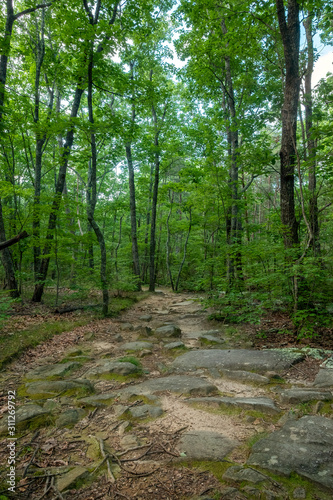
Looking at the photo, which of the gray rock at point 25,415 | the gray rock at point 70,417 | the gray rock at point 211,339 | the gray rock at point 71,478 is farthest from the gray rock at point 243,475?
the gray rock at point 211,339

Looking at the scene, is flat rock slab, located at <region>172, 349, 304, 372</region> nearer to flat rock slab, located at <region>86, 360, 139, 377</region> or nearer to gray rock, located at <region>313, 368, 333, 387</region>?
gray rock, located at <region>313, 368, 333, 387</region>

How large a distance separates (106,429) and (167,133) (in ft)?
50.4

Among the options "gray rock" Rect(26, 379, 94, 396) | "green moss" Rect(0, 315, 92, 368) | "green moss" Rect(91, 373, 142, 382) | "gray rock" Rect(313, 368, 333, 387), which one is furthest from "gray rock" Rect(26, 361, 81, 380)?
"gray rock" Rect(313, 368, 333, 387)

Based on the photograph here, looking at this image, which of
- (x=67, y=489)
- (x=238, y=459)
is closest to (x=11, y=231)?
(x=67, y=489)

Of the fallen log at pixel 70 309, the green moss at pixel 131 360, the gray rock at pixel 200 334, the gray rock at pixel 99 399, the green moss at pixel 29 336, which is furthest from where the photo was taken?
the fallen log at pixel 70 309

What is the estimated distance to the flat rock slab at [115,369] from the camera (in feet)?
14.3

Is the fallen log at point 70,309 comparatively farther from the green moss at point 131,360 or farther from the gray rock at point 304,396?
the gray rock at point 304,396

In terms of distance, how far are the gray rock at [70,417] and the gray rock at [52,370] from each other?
1.28 m

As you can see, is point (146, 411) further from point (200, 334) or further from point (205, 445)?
point (200, 334)

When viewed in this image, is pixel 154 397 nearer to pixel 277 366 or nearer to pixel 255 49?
pixel 277 366

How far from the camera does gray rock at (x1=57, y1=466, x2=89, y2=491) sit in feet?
6.70

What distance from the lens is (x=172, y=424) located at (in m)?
2.91

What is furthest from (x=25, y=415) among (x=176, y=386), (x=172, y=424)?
(x=176, y=386)

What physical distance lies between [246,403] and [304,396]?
0.73 m
